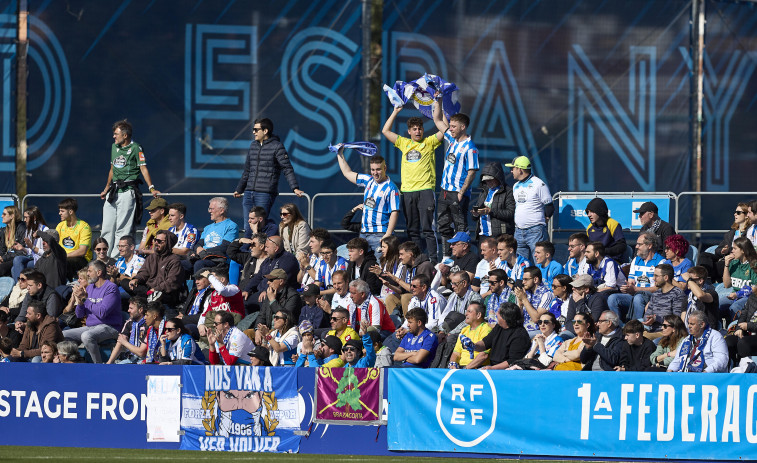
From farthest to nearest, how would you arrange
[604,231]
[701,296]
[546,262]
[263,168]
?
[263,168] → [604,231] → [546,262] → [701,296]

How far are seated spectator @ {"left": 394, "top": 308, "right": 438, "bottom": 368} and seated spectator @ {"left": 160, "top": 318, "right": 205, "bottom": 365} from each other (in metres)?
2.24

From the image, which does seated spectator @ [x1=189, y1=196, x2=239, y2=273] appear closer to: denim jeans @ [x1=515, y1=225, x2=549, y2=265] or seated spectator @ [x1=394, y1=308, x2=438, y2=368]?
seated spectator @ [x1=394, y1=308, x2=438, y2=368]

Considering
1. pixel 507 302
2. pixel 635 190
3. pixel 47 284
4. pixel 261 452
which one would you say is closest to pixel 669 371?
pixel 507 302

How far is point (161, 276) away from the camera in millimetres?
15656

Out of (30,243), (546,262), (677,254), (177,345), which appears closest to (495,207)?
(546,262)

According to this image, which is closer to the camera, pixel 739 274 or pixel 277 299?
pixel 739 274

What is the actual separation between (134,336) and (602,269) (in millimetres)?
5438

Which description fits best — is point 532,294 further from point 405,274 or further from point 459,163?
point 459,163

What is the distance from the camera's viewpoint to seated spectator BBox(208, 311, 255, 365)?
13.8 metres

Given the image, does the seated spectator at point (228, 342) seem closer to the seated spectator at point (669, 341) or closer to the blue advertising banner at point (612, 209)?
the seated spectator at point (669, 341)

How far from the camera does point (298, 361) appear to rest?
13.6 m

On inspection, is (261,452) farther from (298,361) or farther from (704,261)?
(704,261)

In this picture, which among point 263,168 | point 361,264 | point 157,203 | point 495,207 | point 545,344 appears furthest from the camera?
point 157,203

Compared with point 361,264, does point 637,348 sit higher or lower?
lower
